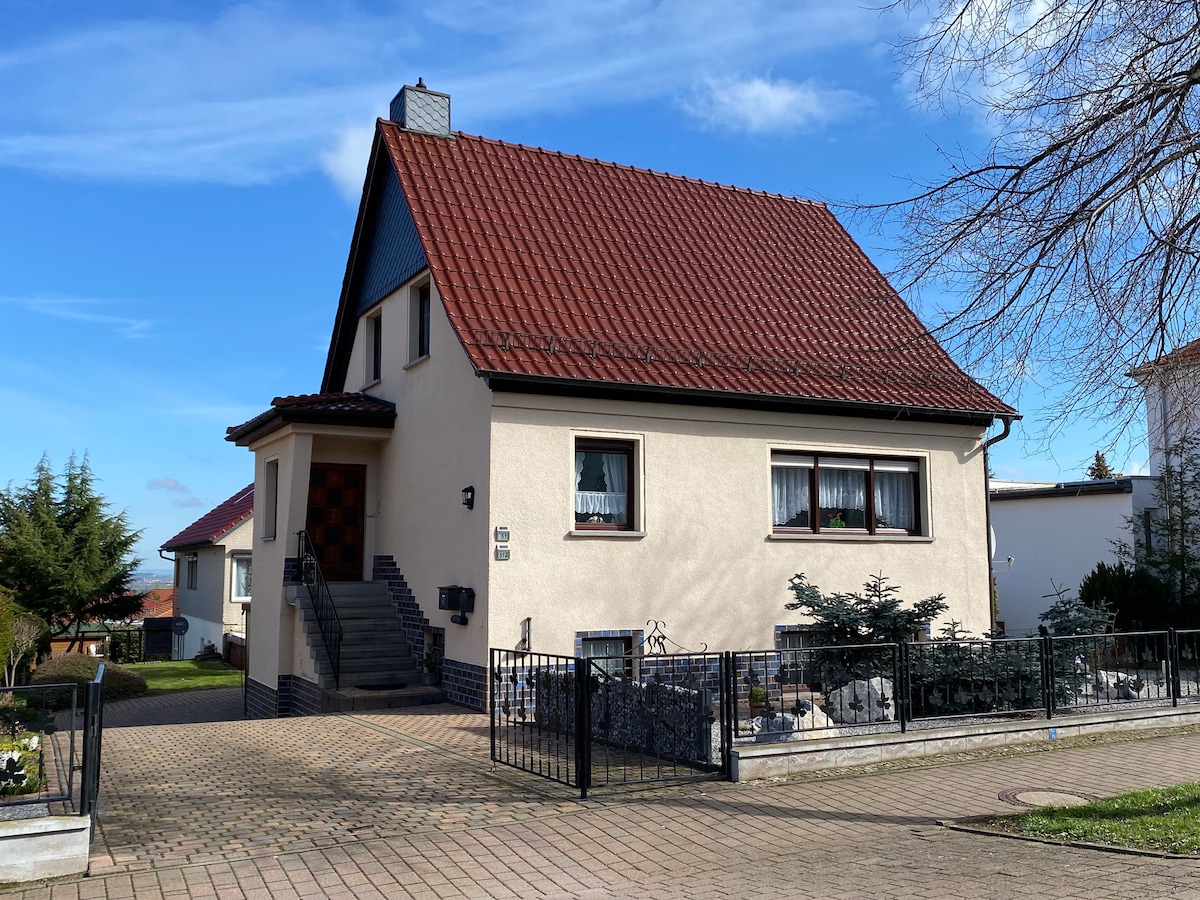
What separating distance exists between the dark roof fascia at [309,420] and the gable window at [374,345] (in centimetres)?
186

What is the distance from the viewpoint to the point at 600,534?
14.1 metres

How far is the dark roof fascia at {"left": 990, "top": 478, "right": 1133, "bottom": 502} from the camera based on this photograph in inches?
921

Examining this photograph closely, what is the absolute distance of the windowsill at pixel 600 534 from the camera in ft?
45.9

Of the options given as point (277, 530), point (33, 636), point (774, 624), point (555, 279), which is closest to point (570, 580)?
point (774, 624)

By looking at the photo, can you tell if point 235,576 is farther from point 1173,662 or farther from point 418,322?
point 1173,662

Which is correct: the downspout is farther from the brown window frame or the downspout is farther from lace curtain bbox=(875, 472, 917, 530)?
the brown window frame

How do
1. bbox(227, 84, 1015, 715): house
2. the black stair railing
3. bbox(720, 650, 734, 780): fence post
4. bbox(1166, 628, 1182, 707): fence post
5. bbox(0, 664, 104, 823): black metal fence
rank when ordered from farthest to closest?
the black stair railing < bbox(227, 84, 1015, 715): house < bbox(1166, 628, 1182, 707): fence post < bbox(720, 650, 734, 780): fence post < bbox(0, 664, 104, 823): black metal fence

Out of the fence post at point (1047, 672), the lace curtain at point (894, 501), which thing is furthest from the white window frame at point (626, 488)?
the fence post at point (1047, 672)

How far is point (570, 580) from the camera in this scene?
13914 millimetres

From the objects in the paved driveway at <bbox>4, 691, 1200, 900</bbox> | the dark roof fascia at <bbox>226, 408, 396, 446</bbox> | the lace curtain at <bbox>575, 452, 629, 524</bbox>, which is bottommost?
the paved driveway at <bbox>4, 691, 1200, 900</bbox>

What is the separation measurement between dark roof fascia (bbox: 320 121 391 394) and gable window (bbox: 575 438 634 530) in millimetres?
6448

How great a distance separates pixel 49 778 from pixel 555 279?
9.64m

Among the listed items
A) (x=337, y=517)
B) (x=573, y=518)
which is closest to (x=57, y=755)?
(x=573, y=518)

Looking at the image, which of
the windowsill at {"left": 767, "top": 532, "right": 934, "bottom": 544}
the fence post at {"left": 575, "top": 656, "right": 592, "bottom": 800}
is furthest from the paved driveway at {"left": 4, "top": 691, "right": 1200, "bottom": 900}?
the windowsill at {"left": 767, "top": 532, "right": 934, "bottom": 544}
